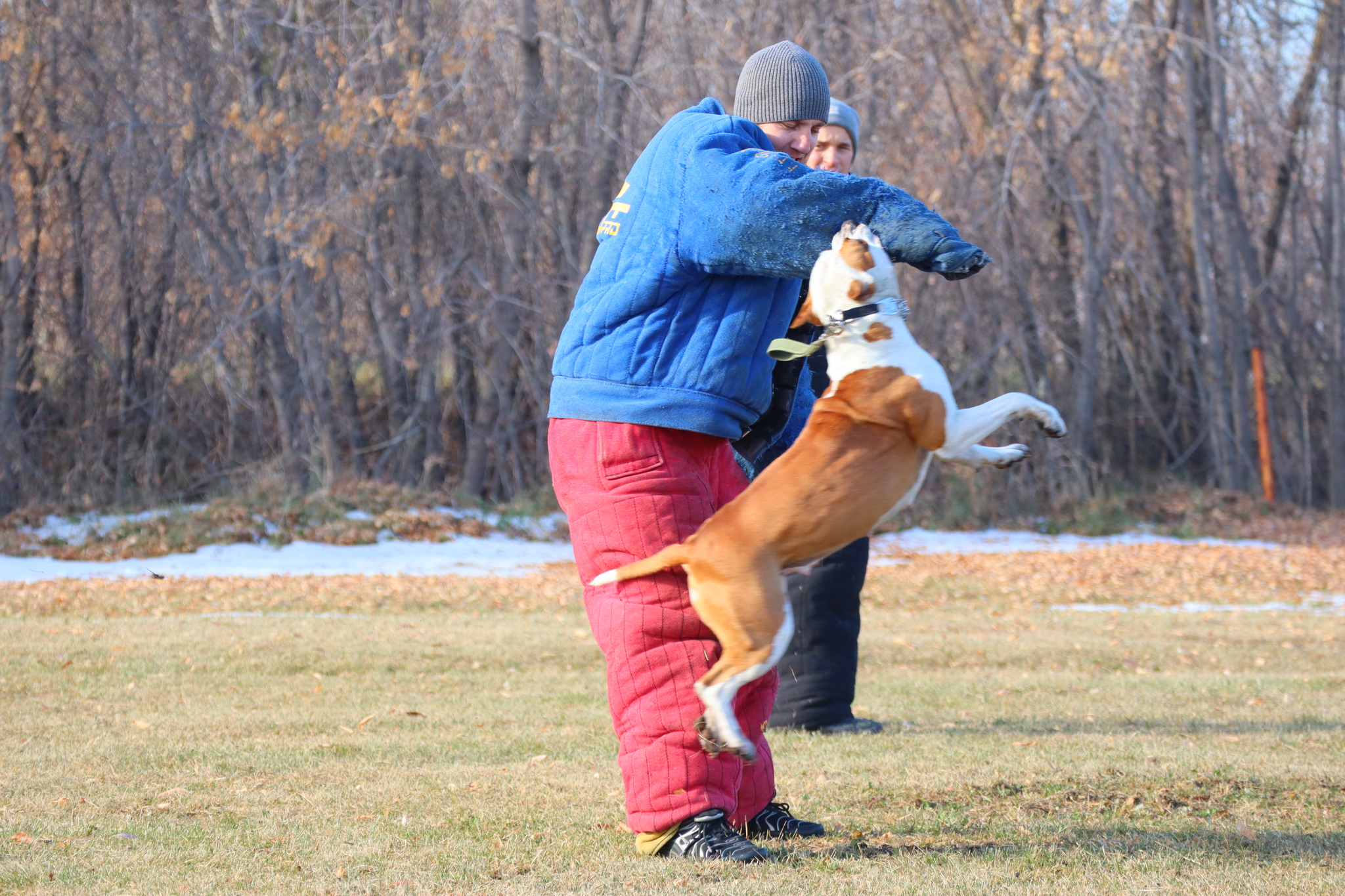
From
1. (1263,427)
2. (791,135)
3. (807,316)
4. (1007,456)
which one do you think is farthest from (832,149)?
(1263,427)

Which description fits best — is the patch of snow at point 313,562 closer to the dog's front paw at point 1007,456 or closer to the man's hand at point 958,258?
the dog's front paw at point 1007,456

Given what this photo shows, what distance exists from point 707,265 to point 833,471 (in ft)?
1.94

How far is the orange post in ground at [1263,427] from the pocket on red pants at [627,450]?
48.8 feet

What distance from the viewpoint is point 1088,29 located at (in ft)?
44.8

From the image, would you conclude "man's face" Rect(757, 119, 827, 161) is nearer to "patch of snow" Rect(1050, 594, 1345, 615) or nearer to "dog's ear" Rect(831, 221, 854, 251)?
"dog's ear" Rect(831, 221, 854, 251)

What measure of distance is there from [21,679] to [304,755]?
236 centimetres

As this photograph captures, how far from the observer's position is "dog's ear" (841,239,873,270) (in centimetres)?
309

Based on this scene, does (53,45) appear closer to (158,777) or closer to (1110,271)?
(158,777)

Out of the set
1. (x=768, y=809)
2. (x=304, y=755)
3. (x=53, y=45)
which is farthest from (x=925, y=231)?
(x=53, y=45)

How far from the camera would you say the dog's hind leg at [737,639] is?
299 centimetres

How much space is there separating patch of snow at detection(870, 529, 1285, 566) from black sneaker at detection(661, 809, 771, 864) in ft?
32.7

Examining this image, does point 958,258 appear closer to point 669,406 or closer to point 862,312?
point 862,312

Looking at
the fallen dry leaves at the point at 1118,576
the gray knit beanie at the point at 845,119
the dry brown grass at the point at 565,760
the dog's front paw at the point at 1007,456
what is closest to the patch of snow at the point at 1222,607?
the fallen dry leaves at the point at 1118,576

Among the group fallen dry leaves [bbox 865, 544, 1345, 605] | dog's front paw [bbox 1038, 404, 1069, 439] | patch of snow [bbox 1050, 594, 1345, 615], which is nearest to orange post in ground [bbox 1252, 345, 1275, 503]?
fallen dry leaves [bbox 865, 544, 1345, 605]
